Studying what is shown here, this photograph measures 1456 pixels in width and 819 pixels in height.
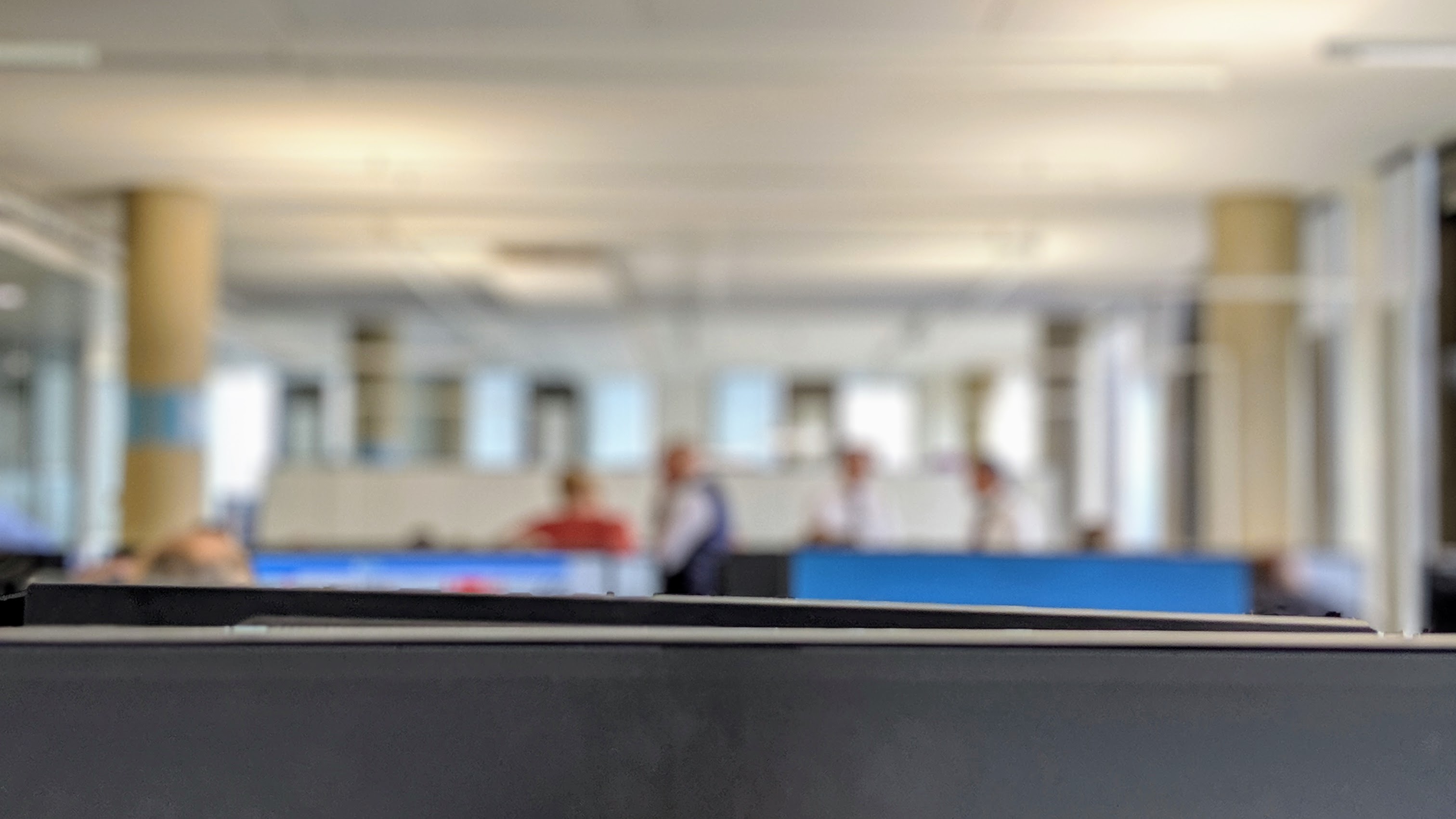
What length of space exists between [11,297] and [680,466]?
650 centimetres

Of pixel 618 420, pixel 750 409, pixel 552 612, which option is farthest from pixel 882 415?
pixel 552 612

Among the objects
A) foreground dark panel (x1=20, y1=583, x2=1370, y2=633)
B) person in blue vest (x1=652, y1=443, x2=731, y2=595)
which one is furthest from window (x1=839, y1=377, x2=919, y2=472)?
foreground dark panel (x1=20, y1=583, x2=1370, y2=633)

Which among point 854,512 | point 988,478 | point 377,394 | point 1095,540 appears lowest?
point 1095,540

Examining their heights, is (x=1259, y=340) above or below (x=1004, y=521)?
above

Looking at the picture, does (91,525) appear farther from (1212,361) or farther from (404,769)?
(404,769)

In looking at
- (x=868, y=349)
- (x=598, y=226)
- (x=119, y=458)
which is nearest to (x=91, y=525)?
(x=119, y=458)

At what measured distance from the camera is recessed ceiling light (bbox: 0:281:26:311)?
11.8 meters

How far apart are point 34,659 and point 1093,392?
17.7 m

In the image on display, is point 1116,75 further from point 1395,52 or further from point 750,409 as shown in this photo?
point 750,409

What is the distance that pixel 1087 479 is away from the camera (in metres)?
18.0

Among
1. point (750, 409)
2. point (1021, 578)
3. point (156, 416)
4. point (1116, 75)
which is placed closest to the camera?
point (1021, 578)

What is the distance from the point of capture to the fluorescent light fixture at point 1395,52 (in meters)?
5.86

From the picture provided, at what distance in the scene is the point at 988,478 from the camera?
8023mm

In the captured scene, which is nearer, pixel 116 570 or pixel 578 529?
pixel 116 570
